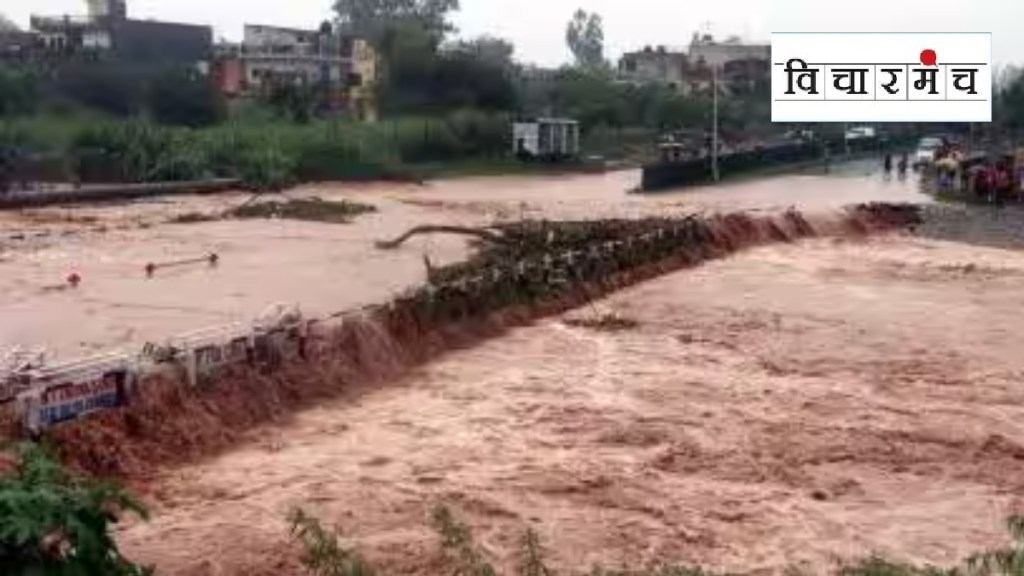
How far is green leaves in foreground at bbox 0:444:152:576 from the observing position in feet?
16.9

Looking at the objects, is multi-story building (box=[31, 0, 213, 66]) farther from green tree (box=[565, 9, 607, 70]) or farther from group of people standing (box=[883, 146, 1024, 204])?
green tree (box=[565, 9, 607, 70])

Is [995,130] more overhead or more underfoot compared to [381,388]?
more overhead

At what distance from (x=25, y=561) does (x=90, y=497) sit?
38 cm

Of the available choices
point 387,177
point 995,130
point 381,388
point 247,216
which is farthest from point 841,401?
point 995,130

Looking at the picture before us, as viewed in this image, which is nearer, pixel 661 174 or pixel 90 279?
pixel 90 279

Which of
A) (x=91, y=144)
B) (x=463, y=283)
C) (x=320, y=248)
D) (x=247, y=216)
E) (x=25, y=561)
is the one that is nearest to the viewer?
(x=25, y=561)

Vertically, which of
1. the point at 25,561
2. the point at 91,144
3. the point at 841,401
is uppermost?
the point at 91,144

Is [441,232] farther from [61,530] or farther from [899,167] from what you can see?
[899,167]

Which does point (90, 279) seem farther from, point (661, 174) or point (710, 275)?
point (661, 174)

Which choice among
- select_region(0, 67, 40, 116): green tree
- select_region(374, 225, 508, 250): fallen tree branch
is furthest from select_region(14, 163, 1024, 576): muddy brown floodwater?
select_region(0, 67, 40, 116): green tree

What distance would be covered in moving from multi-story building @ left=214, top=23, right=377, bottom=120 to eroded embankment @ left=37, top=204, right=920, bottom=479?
30134 millimetres

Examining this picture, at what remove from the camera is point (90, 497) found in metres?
5.48

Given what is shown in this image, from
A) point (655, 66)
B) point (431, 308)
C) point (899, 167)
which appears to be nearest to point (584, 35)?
point (655, 66)

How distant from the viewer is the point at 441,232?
25859mm
